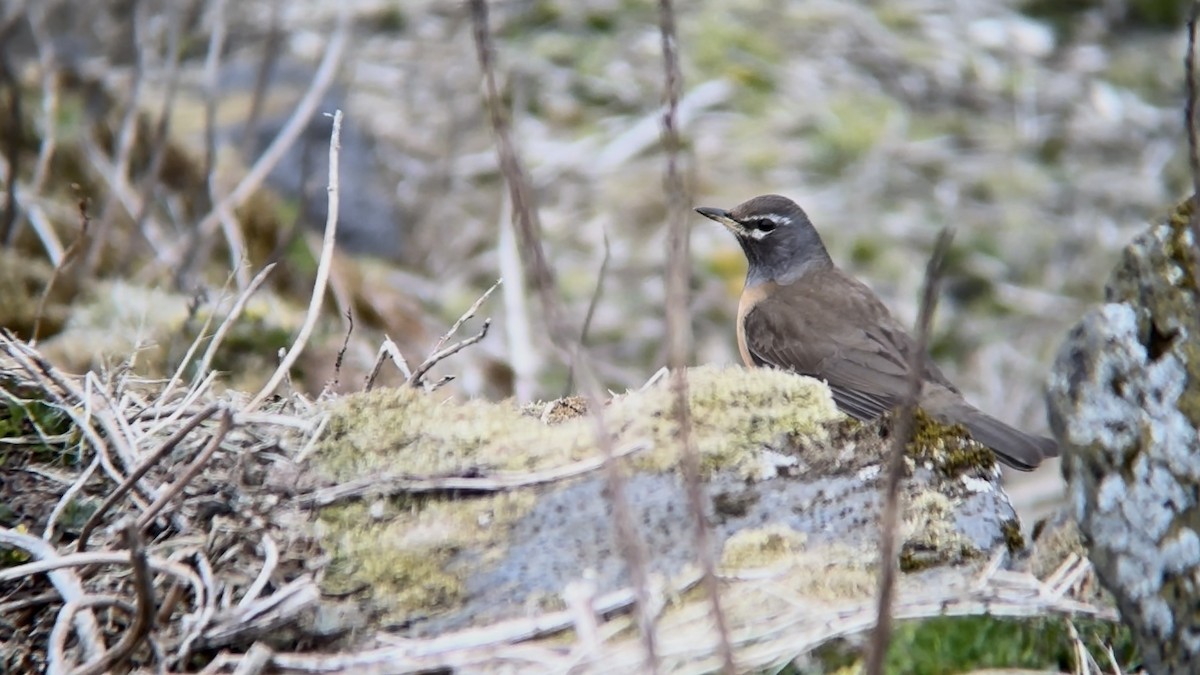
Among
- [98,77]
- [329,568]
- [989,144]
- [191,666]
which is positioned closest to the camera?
[191,666]

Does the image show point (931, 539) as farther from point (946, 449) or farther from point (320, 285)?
point (320, 285)

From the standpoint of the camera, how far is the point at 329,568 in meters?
4.34

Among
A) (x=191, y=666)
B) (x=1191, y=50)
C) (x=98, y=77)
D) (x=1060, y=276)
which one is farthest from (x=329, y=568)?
(x=1060, y=276)

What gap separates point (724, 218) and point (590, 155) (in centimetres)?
493

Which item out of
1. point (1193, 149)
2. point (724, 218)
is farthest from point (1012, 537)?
point (724, 218)

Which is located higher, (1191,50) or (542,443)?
(1191,50)

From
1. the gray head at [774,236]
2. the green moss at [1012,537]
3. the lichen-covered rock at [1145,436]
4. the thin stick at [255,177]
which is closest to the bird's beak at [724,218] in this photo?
the gray head at [774,236]

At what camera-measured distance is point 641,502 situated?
4496mm

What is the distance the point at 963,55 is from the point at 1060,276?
3.34m

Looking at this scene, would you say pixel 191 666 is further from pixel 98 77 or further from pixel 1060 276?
pixel 1060 276

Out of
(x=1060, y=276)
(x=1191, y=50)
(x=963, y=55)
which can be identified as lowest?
A: (x=1060, y=276)

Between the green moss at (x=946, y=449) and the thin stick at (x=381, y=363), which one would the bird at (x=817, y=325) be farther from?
the thin stick at (x=381, y=363)

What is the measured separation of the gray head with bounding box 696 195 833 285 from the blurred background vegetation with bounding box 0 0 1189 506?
127 centimetres

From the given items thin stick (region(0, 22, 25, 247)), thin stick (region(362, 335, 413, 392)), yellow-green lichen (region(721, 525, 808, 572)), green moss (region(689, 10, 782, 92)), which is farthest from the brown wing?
green moss (region(689, 10, 782, 92))
